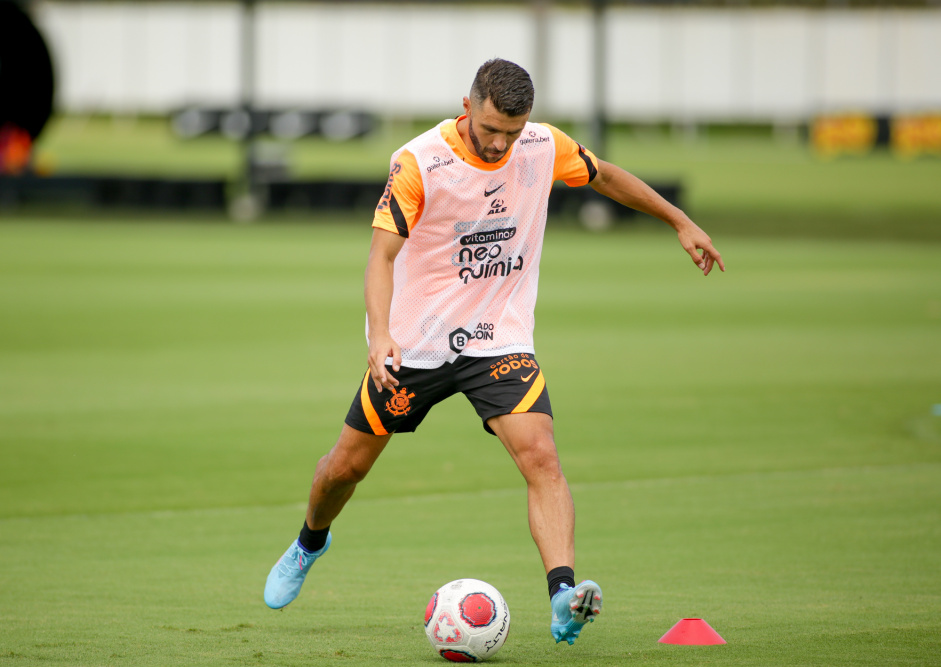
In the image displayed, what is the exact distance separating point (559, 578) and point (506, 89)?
185 cm

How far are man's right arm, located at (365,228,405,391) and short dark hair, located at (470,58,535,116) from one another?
65 cm

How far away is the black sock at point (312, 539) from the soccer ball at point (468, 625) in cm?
97

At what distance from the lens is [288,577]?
5918 millimetres

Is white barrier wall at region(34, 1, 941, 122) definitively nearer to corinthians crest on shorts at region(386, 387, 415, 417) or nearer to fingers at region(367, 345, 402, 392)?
corinthians crest on shorts at region(386, 387, 415, 417)

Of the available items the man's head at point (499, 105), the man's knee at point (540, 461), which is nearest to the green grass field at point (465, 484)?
the man's knee at point (540, 461)

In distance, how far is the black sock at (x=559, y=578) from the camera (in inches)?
199

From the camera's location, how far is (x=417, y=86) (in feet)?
203

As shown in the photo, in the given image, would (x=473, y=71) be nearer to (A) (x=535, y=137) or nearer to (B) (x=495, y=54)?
(B) (x=495, y=54)

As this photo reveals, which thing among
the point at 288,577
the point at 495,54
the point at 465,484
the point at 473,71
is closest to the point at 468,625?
the point at 288,577

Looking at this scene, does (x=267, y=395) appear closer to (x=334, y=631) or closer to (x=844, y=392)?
(x=844, y=392)

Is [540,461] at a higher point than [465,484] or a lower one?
higher

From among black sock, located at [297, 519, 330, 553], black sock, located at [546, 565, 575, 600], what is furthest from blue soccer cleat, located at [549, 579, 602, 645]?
black sock, located at [297, 519, 330, 553]

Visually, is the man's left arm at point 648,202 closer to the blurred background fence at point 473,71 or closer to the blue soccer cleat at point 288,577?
the blue soccer cleat at point 288,577

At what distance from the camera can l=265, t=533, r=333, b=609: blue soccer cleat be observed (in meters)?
5.88
